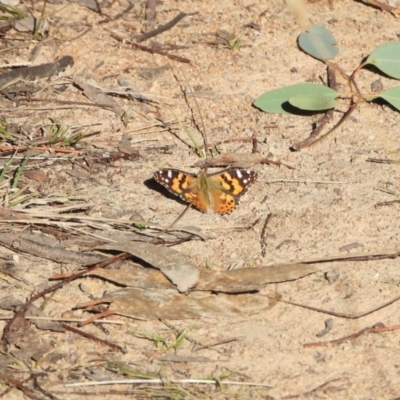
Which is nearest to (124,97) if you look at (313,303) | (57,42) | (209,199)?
(57,42)

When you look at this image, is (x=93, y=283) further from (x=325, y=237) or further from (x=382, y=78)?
(x=382, y=78)

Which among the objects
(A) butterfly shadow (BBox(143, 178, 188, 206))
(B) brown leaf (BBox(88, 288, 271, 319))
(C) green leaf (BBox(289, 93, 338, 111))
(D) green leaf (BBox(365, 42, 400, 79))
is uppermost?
(D) green leaf (BBox(365, 42, 400, 79))

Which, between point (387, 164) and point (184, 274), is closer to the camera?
point (184, 274)

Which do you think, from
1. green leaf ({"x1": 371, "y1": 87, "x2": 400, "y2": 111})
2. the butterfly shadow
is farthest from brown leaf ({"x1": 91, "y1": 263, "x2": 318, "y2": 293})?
green leaf ({"x1": 371, "y1": 87, "x2": 400, "y2": 111})

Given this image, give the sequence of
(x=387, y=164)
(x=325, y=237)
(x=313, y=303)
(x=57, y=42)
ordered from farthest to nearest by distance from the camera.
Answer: (x=57, y=42), (x=387, y=164), (x=325, y=237), (x=313, y=303)

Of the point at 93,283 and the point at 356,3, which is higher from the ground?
the point at 356,3

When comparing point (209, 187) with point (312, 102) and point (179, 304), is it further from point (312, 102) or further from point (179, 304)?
point (312, 102)

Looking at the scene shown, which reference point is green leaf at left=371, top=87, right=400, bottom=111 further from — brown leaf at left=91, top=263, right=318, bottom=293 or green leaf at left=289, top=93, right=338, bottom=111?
brown leaf at left=91, top=263, right=318, bottom=293

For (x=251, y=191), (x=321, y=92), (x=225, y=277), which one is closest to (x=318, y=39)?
(x=321, y=92)
